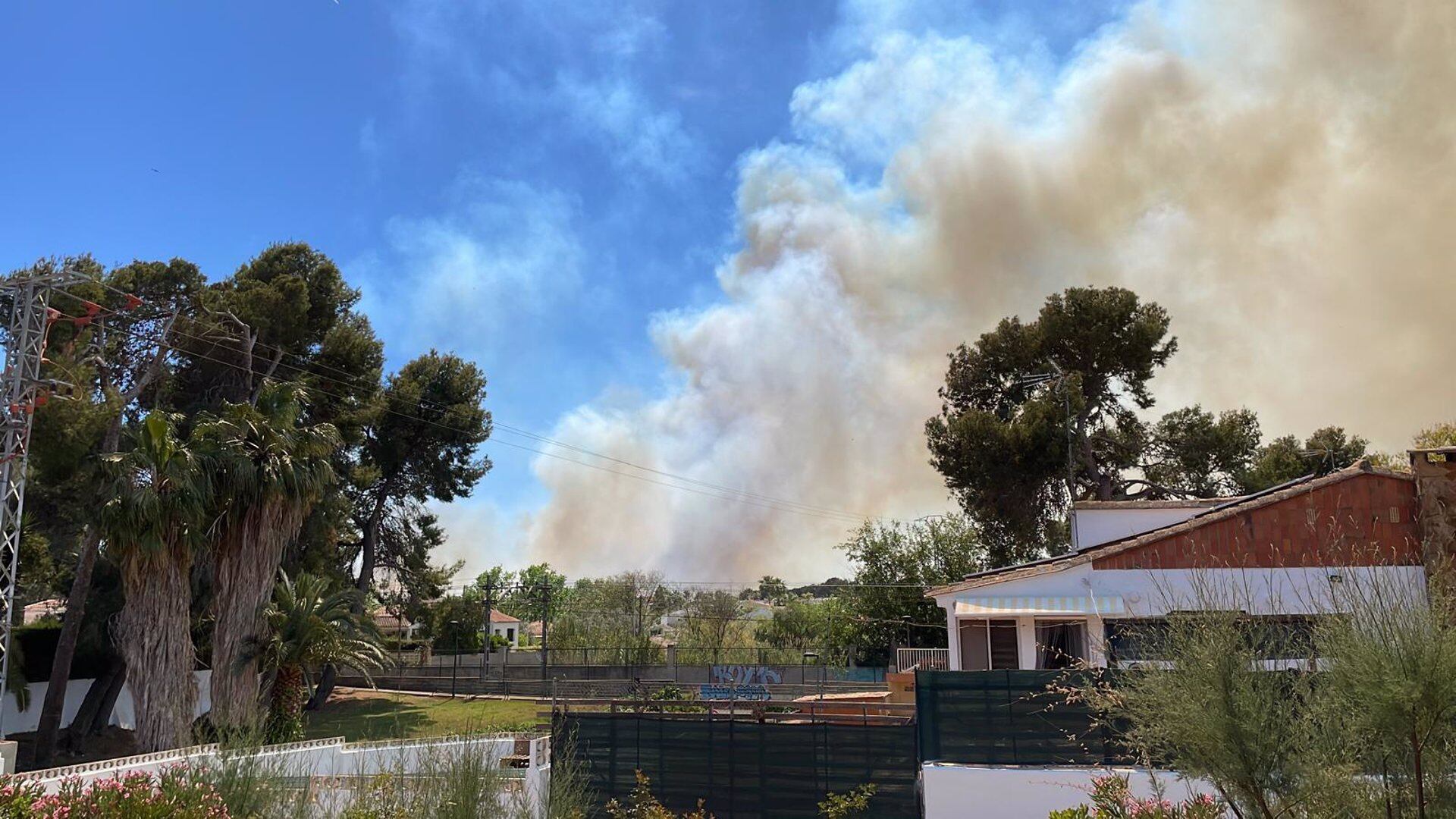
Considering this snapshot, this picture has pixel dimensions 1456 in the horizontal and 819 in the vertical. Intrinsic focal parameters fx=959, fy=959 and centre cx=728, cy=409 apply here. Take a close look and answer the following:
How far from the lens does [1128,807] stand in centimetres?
951

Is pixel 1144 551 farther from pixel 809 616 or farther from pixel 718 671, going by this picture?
pixel 809 616

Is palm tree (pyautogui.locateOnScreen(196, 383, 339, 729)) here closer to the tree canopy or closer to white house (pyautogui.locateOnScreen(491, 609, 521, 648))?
the tree canopy

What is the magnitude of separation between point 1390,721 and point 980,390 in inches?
1310

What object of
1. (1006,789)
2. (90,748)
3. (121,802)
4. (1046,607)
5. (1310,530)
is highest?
(1310,530)

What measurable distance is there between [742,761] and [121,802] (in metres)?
7.41

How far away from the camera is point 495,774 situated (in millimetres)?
8484

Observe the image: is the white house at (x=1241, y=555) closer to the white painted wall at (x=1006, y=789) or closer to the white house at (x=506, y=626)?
the white painted wall at (x=1006, y=789)

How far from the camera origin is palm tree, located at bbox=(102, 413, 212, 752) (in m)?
20.1

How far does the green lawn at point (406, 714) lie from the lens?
29.6 m

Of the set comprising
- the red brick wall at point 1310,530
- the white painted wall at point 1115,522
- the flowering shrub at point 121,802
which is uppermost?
the white painted wall at point 1115,522

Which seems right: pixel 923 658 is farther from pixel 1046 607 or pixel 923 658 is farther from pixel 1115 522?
pixel 1046 607

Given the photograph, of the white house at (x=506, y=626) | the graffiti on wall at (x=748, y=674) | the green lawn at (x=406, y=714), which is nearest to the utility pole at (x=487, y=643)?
the green lawn at (x=406, y=714)

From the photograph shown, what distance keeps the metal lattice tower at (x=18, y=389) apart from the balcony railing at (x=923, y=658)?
75.1 ft

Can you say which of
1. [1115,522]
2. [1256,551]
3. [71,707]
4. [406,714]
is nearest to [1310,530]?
[1256,551]
